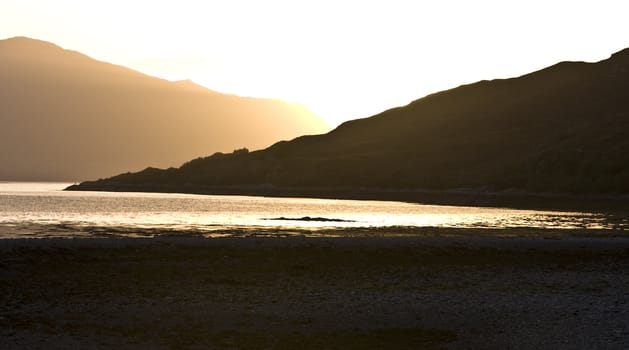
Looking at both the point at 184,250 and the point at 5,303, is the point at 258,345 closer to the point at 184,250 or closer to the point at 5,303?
the point at 5,303

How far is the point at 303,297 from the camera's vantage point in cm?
2961

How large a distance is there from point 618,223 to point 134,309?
204 feet

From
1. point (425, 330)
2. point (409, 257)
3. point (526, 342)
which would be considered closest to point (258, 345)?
point (425, 330)

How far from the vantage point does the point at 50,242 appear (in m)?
43.0

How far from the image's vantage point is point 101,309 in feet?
87.9

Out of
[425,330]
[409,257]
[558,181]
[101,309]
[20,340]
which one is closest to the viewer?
[20,340]

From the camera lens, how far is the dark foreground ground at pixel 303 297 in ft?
78.1

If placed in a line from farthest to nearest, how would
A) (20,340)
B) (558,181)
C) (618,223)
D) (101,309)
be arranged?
(558,181)
(618,223)
(101,309)
(20,340)

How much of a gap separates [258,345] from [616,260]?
84.6 feet

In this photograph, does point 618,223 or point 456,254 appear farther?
point 618,223

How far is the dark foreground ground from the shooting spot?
23812 mm

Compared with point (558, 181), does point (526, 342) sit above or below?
below

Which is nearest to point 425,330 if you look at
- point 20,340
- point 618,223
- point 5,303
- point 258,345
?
point 258,345

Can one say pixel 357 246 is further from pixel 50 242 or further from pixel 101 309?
pixel 101 309
